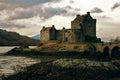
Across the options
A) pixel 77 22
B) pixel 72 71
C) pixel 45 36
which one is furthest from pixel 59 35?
pixel 72 71

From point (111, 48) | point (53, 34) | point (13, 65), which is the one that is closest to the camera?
point (13, 65)

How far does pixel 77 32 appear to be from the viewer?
94562mm

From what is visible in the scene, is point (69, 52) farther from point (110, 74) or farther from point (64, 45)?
point (110, 74)

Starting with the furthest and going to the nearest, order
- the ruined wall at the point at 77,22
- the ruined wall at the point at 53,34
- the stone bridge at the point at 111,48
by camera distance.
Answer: the ruined wall at the point at 53,34 → the ruined wall at the point at 77,22 → the stone bridge at the point at 111,48

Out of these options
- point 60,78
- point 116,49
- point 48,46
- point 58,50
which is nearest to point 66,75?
point 60,78

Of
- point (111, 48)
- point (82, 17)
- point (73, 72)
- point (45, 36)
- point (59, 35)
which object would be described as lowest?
point (73, 72)

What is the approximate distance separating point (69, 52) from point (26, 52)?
16712mm

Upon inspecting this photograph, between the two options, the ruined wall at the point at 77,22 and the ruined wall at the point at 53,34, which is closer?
the ruined wall at the point at 77,22

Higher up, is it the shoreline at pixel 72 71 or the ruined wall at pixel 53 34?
the ruined wall at pixel 53 34

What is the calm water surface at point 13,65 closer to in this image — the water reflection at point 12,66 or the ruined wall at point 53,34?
the water reflection at point 12,66

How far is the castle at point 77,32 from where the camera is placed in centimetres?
9481

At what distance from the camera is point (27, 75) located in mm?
43625

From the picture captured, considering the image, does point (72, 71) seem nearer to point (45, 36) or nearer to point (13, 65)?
point (13, 65)

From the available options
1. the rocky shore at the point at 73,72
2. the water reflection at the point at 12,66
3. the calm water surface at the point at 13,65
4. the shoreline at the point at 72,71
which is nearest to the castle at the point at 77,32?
the calm water surface at the point at 13,65
